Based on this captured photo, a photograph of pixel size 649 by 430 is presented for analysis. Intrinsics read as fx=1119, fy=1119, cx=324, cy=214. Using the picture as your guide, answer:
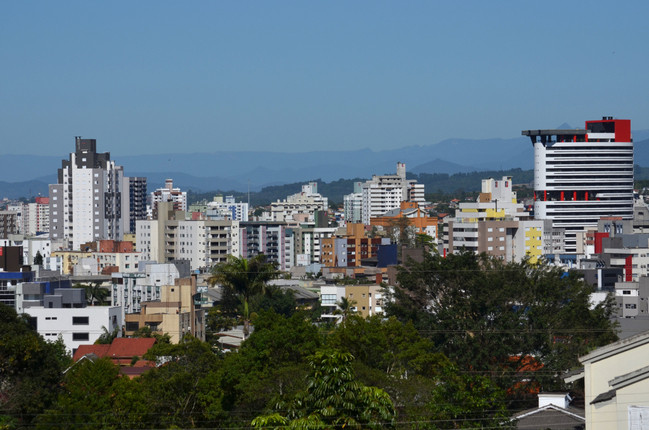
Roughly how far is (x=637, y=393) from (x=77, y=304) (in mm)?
28164

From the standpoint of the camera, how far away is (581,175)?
91062mm

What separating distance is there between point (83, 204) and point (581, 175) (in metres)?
44.5

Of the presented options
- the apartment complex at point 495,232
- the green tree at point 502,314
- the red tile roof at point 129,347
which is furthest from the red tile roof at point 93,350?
the apartment complex at point 495,232

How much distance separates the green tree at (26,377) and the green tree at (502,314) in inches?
316

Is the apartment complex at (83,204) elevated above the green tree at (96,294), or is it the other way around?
the apartment complex at (83,204)

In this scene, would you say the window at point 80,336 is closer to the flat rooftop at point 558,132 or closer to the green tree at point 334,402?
the green tree at point 334,402

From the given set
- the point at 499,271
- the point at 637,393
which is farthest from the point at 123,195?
the point at 637,393

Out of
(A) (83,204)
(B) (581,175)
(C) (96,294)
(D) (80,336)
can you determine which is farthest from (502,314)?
(A) (83,204)

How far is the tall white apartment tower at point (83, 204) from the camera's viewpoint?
3996 inches

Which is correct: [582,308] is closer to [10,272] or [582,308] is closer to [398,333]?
[398,333]

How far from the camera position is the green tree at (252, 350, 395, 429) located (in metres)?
9.22

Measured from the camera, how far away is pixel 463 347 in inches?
864

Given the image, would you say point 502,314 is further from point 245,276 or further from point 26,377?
point 245,276

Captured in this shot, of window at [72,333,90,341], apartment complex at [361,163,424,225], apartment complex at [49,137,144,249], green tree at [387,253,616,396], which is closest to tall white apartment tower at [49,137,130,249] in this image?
apartment complex at [49,137,144,249]
